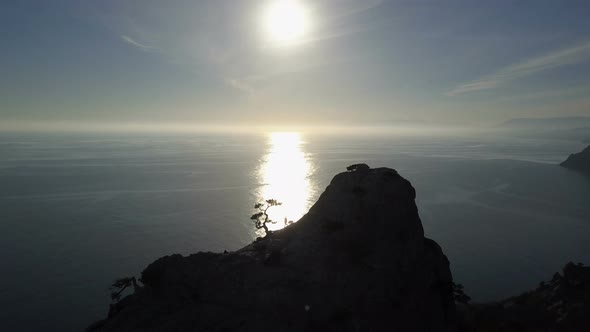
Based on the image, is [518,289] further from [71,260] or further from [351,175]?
[71,260]

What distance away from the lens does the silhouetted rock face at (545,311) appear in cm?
4081

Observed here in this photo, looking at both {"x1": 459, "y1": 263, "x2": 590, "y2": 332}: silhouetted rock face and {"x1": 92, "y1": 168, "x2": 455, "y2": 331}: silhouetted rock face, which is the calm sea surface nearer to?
{"x1": 459, "y1": 263, "x2": 590, "y2": 332}: silhouetted rock face

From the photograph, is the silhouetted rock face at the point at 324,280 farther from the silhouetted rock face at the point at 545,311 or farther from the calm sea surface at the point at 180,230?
the calm sea surface at the point at 180,230

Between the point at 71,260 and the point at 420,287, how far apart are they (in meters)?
89.5

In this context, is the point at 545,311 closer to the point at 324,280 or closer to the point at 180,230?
the point at 324,280

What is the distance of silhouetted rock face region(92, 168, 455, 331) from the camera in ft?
89.4

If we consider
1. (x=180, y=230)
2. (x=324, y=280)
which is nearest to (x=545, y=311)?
(x=324, y=280)

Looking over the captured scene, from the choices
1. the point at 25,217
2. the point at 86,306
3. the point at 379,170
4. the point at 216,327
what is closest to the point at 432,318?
the point at 379,170

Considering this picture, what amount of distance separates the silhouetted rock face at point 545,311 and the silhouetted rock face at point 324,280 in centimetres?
1584

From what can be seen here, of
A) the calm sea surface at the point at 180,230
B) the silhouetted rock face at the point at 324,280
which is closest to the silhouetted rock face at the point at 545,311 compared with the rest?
the silhouetted rock face at the point at 324,280

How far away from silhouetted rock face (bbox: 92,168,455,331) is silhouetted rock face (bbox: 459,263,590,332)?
15843mm

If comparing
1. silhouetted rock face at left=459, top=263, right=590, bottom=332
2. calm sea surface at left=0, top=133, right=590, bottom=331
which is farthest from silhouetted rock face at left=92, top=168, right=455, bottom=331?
calm sea surface at left=0, top=133, right=590, bottom=331

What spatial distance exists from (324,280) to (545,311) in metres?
39.2

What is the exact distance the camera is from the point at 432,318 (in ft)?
104
